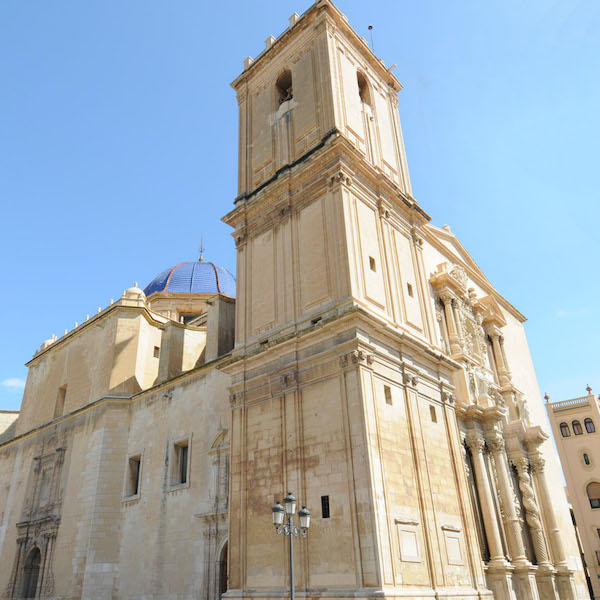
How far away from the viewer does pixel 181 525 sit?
1978 cm

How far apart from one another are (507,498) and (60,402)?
2101 cm

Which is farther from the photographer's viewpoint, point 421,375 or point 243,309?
point 243,309

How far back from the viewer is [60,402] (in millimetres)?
28562

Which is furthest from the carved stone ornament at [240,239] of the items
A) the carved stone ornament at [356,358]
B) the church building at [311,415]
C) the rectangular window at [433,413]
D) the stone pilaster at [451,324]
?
the rectangular window at [433,413]

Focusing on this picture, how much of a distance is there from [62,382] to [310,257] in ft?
55.7

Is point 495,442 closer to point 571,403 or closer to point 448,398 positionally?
point 448,398

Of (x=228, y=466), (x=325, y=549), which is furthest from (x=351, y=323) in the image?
(x=228, y=466)

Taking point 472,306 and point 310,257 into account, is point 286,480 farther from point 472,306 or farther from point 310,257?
point 472,306

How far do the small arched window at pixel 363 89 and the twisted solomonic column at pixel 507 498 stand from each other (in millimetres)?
13825

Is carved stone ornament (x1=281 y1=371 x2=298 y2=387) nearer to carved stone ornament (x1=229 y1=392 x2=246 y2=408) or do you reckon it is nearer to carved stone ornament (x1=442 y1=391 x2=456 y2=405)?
carved stone ornament (x1=229 y1=392 x2=246 y2=408)

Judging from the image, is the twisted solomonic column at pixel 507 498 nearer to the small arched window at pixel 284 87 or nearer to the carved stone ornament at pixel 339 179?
the carved stone ornament at pixel 339 179

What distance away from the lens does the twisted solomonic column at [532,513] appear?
66.5 feet

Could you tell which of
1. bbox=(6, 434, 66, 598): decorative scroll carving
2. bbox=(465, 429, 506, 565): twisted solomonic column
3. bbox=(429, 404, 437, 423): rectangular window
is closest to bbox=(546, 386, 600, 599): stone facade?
bbox=(465, 429, 506, 565): twisted solomonic column

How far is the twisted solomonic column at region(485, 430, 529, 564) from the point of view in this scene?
63.2 ft
